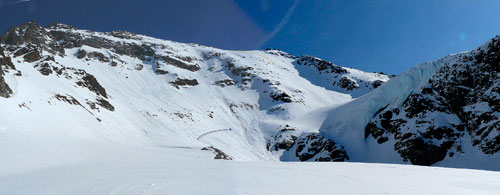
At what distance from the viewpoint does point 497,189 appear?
7984 millimetres

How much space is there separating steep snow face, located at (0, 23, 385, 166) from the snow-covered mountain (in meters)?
0.26

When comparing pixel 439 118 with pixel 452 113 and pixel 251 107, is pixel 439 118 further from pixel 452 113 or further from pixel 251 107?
pixel 251 107

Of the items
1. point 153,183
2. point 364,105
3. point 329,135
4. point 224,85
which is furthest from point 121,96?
point 153,183

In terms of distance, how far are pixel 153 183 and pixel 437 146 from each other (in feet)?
135

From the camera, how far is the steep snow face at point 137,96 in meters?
27.9

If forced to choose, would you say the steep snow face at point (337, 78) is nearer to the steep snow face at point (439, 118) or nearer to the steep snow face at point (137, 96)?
the steep snow face at point (137, 96)

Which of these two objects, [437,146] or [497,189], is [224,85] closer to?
[437,146]

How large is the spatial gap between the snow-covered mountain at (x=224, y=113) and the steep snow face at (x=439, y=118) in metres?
0.15

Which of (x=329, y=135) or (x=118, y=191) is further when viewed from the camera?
(x=329, y=135)

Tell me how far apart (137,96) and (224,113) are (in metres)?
19.4

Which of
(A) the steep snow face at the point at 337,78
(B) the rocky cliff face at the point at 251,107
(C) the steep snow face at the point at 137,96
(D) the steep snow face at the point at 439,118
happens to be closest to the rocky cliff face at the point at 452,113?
(D) the steep snow face at the point at 439,118

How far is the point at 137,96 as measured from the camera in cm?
5994

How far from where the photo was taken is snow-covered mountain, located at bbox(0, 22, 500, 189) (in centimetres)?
2734

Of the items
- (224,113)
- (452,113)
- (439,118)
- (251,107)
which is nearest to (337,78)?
(251,107)
